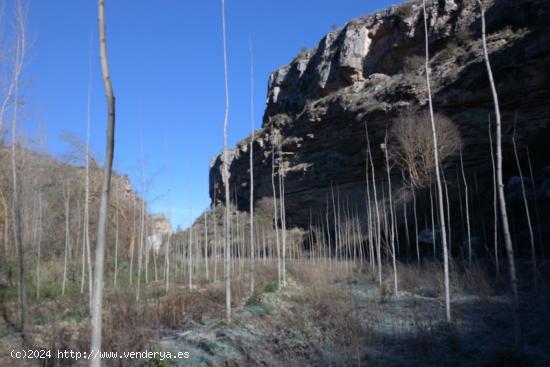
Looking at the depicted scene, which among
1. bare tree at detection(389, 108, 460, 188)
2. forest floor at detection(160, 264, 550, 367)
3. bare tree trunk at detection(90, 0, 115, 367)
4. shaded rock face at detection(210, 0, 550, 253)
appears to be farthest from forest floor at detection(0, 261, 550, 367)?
shaded rock face at detection(210, 0, 550, 253)

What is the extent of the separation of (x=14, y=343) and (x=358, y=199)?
2387cm

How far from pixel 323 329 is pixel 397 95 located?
20.8 m

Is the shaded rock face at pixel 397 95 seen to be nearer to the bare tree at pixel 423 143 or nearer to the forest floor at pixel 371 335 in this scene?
the bare tree at pixel 423 143

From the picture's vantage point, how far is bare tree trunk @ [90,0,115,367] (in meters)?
2.73

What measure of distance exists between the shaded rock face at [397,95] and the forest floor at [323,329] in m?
10.0

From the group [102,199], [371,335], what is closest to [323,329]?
[371,335]

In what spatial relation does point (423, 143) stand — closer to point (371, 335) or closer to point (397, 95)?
point (397, 95)

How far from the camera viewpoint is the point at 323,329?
712 centimetres

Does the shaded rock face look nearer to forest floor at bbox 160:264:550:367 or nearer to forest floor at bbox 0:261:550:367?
forest floor at bbox 0:261:550:367

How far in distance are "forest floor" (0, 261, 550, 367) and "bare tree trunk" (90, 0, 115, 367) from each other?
2.83m

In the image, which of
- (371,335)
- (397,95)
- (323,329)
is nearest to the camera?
(371,335)

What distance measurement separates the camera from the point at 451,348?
236 inches

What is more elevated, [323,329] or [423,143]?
[423,143]

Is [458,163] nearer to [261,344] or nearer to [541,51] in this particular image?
[541,51]
